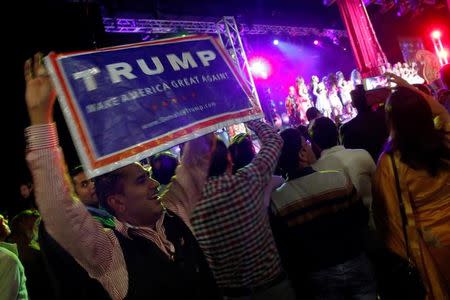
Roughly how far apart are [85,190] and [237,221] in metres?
1.63

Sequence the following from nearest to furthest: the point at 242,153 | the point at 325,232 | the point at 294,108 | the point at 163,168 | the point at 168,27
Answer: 1. the point at 325,232
2. the point at 242,153
3. the point at 163,168
4. the point at 168,27
5. the point at 294,108

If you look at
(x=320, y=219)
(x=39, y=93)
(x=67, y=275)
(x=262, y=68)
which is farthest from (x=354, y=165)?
(x=262, y=68)

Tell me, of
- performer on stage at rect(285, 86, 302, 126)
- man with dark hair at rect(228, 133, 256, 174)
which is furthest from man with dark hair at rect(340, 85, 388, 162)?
performer on stage at rect(285, 86, 302, 126)

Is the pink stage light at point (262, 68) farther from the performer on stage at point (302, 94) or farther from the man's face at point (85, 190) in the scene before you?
the man's face at point (85, 190)

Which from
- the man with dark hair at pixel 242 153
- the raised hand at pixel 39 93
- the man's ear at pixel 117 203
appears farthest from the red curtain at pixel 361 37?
the raised hand at pixel 39 93

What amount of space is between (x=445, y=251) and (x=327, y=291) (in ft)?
2.69

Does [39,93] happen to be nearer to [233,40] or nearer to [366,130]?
[366,130]

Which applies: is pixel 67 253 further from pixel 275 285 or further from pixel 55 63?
pixel 275 285

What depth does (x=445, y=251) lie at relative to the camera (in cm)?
215

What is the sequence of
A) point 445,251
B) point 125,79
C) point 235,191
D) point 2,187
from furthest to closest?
point 2,187 → point 445,251 → point 235,191 → point 125,79

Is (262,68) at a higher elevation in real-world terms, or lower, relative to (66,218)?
higher

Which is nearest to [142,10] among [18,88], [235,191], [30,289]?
[18,88]

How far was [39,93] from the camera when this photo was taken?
1.43 m

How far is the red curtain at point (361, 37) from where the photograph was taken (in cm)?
1242
